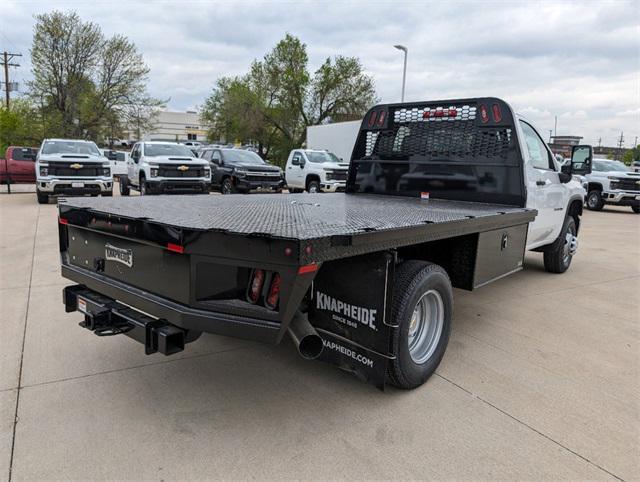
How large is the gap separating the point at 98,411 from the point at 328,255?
1.78 m

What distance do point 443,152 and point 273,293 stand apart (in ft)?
11.5

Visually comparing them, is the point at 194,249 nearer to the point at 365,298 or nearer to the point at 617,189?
the point at 365,298

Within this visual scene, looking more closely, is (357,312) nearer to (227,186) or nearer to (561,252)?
(561,252)

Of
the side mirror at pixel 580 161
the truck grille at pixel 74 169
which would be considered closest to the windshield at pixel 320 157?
the truck grille at pixel 74 169

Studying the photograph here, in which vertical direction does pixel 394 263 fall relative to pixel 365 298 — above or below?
above

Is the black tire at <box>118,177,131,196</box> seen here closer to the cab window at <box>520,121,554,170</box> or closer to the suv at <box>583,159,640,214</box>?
the cab window at <box>520,121,554,170</box>

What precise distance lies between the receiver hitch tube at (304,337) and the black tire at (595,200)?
18.4 m

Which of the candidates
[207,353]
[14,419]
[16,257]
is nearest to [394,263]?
[207,353]

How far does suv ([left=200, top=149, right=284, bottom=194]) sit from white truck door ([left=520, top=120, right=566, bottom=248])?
34.9ft

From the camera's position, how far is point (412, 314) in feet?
9.68

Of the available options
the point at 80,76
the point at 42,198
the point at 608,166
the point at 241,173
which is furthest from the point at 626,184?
the point at 80,76

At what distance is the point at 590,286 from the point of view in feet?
20.4

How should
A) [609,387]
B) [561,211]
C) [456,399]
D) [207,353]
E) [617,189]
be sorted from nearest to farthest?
[456,399], [609,387], [207,353], [561,211], [617,189]

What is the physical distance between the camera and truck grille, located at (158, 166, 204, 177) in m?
13.3
